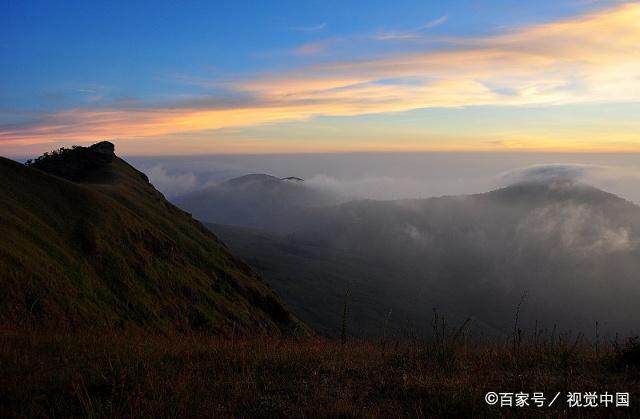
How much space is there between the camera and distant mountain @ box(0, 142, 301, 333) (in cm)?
2252

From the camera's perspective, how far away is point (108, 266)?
109 ft

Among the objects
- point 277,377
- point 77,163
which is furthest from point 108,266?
point 77,163

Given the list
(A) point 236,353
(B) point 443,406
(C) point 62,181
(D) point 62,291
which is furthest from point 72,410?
(C) point 62,181

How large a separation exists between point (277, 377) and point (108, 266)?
30.0m

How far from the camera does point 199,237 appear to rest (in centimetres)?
5862

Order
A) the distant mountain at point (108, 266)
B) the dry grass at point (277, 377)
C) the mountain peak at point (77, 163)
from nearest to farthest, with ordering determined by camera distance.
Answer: the dry grass at point (277, 377), the distant mountain at point (108, 266), the mountain peak at point (77, 163)

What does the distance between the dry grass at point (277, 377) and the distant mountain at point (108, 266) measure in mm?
3956

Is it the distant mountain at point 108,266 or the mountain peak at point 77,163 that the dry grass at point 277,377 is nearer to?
the distant mountain at point 108,266

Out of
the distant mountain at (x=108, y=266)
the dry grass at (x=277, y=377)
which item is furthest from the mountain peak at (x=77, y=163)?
the dry grass at (x=277, y=377)

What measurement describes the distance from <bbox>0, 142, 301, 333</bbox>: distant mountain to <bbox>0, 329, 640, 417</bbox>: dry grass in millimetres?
3956

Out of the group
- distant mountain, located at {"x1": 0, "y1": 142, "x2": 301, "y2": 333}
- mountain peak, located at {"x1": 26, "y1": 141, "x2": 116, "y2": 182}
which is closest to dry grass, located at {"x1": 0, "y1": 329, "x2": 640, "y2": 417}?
distant mountain, located at {"x1": 0, "y1": 142, "x2": 301, "y2": 333}

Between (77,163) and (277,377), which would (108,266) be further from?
(77,163)

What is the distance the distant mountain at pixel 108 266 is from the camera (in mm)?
22516

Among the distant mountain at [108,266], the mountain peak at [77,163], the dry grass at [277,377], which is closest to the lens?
the dry grass at [277,377]
